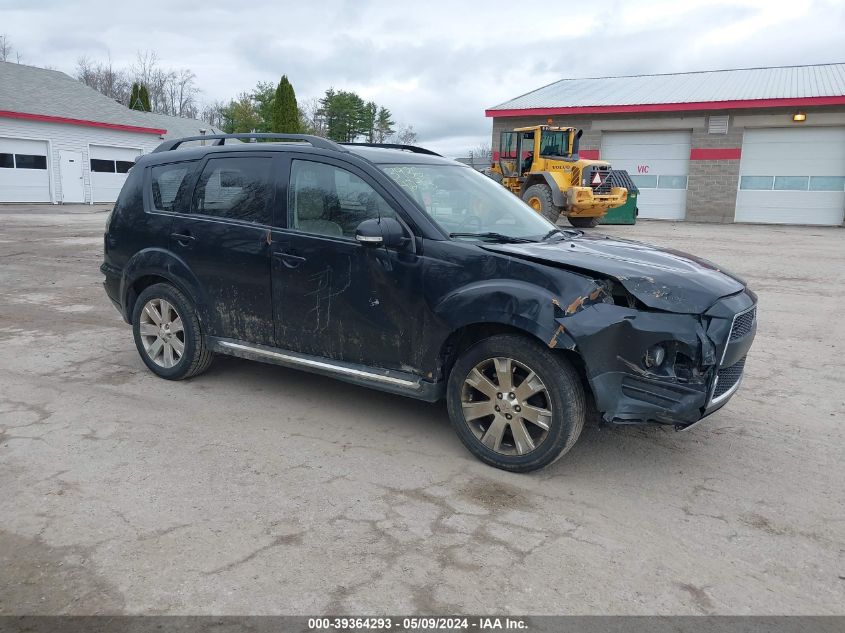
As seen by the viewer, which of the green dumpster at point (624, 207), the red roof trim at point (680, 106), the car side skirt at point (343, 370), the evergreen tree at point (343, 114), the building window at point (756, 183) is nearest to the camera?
the car side skirt at point (343, 370)

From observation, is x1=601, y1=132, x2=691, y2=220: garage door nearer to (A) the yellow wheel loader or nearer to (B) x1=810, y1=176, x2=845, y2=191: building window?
(B) x1=810, y1=176, x2=845, y2=191: building window

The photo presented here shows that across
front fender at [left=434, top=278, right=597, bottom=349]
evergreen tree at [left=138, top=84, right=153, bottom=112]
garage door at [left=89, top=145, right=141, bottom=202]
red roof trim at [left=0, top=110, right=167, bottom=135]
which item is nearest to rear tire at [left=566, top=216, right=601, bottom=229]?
front fender at [left=434, top=278, right=597, bottom=349]

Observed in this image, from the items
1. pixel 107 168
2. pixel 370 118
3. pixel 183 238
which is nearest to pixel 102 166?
pixel 107 168

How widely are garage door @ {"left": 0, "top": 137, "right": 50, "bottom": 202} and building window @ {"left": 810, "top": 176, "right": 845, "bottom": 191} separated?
3143 centimetres

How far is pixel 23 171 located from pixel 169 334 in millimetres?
28107

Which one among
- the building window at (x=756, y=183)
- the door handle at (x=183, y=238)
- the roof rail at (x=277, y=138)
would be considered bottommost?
the door handle at (x=183, y=238)

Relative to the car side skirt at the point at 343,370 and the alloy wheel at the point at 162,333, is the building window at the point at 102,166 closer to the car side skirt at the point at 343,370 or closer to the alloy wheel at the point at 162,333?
the alloy wheel at the point at 162,333

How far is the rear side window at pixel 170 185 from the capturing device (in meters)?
5.27

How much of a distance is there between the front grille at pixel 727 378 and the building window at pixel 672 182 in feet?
85.1

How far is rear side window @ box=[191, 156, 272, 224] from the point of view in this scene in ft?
15.8

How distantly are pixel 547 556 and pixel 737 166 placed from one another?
27.4m

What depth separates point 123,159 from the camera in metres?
33.2

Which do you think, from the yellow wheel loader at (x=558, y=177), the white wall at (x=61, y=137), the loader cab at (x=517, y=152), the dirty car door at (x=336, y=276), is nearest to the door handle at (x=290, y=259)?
the dirty car door at (x=336, y=276)

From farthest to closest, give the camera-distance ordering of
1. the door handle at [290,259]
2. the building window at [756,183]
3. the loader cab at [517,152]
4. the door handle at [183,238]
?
the building window at [756,183]
the loader cab at [517,152]
the door handle at [183,238]
the door handle at [290,259]
